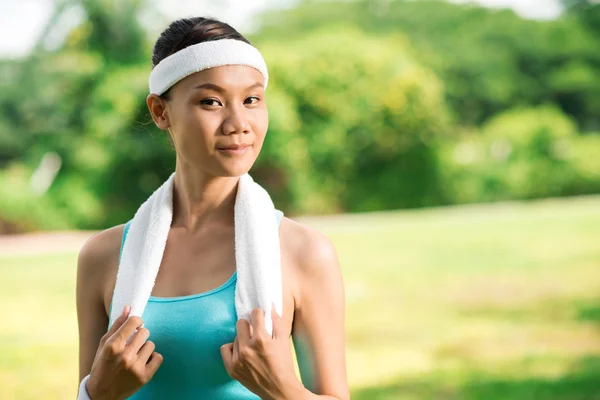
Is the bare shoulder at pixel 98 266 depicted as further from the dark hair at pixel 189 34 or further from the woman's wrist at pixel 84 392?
the dark hair at pixel 189 34

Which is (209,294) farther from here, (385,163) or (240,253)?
(385,163)

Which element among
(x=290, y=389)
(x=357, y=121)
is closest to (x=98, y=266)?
(x=290, y=389)

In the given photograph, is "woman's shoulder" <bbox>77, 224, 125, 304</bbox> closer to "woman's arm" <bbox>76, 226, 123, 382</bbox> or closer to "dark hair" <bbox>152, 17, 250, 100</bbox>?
"woman's arm" <bbox>76, 226, 123, 382</bbox>

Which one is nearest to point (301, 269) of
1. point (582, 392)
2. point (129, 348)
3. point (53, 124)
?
point (129, 348)

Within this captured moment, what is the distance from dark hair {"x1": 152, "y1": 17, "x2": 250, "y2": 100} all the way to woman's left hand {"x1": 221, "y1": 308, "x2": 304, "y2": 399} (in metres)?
0.49

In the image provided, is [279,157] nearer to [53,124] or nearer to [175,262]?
[53,124]

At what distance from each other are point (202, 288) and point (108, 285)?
22cm

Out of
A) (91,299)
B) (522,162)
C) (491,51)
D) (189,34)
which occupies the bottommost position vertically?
(91,299)

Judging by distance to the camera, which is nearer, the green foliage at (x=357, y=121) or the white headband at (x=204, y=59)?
the white headband at (x=204, y=59)

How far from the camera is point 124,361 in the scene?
4.79 ft

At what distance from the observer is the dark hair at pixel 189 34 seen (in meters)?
1.59

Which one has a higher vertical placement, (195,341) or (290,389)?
(195,341)

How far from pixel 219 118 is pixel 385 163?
56.4 feet

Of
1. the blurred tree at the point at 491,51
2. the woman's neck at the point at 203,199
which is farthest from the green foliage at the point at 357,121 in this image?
the woman's neck at the point at 203,199
